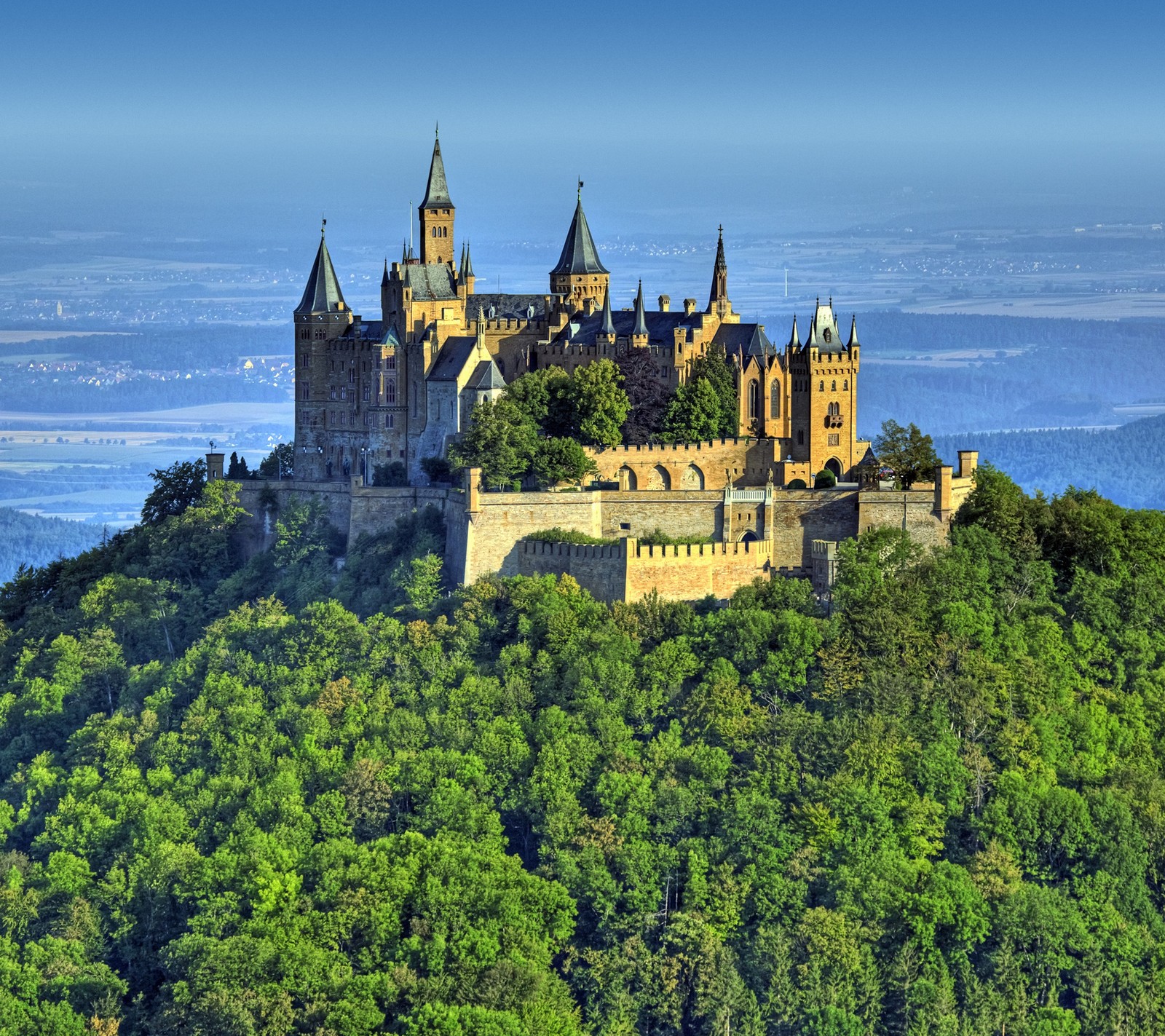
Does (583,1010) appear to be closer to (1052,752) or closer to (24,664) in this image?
(1052,752)

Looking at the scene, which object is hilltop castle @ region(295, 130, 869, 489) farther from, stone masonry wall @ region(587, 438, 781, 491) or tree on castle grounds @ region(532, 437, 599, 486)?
tree on castle grounds @ region(532, 437, 599, 486)

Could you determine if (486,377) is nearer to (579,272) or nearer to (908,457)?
(579,272)

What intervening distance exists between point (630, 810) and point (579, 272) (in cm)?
2640

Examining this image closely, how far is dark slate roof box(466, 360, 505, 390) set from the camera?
7894cm

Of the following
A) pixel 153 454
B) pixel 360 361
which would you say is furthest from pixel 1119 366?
pixel 360 361

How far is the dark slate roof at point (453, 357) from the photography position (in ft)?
261

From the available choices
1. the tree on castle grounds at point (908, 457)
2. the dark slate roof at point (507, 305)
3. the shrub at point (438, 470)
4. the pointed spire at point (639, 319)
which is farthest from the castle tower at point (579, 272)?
the tree on castle grounds at point (908, 457)

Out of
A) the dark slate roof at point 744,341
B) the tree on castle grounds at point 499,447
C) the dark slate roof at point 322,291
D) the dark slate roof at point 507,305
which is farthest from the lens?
the dark slate roof at point 322,291

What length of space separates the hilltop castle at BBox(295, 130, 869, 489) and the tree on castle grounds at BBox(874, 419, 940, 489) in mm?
2090

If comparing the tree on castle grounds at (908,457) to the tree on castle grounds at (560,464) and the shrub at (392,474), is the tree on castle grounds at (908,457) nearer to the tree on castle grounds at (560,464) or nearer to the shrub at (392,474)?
the tree on castle grounds at (560,464)

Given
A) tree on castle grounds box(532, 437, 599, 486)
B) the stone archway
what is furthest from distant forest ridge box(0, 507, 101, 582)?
tree on castle grounds box(532, 437, 599, 486)

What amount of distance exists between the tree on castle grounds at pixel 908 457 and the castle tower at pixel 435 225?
707 inches

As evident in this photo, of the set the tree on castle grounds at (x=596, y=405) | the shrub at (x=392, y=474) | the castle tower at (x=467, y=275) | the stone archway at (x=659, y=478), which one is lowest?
the stone archway at (x=659, y=478)

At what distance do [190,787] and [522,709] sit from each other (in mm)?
9274
